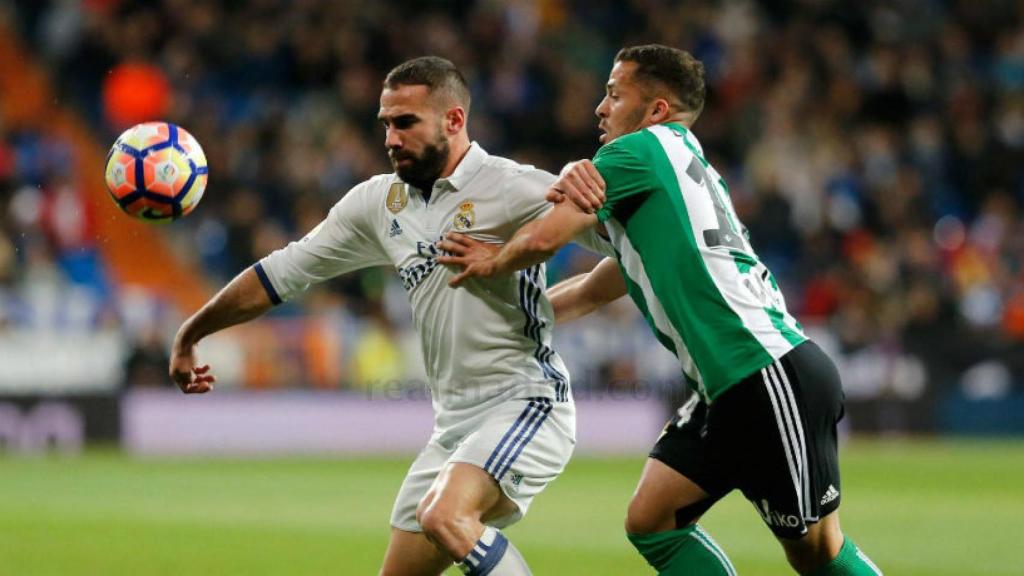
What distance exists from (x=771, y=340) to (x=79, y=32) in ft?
51.4

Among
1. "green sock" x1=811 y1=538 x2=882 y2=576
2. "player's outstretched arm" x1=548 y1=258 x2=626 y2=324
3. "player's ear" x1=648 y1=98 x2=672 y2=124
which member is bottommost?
"green sock" x1=811 y1=538 x2=882 y2=576

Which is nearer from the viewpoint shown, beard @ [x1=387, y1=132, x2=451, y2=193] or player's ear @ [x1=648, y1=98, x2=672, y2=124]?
player's ear @ [x1=648, y1=98, x2=672, y2=124]

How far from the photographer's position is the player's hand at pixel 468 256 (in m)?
5.35

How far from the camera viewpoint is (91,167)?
19.8 m

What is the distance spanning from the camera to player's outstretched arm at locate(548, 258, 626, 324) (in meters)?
6.16

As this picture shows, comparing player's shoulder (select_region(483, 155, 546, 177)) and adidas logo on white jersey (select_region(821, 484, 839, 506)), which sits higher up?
player's shoulder (select_region(483, 155, 546, 177))

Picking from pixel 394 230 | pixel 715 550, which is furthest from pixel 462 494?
pixel 394 230

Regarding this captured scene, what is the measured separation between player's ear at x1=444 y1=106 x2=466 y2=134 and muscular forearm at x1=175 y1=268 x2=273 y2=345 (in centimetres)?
97

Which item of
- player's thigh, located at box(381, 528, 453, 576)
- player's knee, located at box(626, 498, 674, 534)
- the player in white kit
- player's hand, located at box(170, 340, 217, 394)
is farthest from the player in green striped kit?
player's hand, located at box(170, 340, 217, 394)

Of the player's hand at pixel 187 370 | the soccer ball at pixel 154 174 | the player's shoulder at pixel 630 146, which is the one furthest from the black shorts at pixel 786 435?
the soccer ball at pixel 154 174

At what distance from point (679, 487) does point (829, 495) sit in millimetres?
548

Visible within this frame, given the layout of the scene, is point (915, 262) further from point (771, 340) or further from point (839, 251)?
point (771, 340)

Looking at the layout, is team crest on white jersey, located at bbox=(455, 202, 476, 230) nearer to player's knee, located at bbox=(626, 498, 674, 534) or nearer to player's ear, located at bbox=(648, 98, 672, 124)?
player's ear, located at bbox=(648, 98, 672, 124)

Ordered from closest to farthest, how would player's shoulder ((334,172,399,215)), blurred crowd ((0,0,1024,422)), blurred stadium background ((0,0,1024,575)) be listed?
player's shoulder ((334,172,399,215)), blurred stadium background ((0,0,1024,575)), blurred crowd ((0,0,1024,422))
